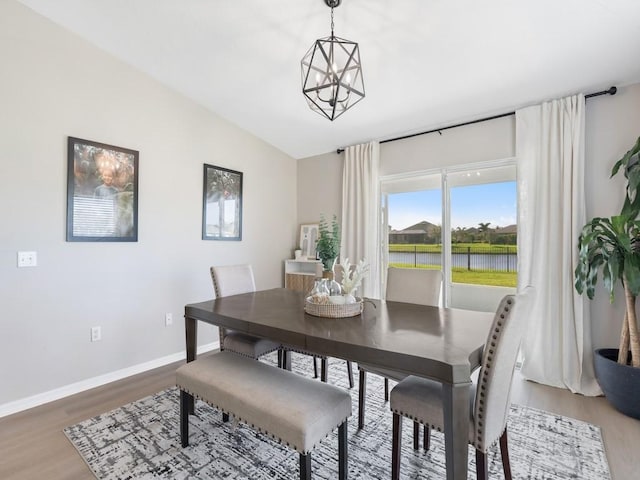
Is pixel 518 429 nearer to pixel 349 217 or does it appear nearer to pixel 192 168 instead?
pixel 349 217

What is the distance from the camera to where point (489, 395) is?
4.31ft

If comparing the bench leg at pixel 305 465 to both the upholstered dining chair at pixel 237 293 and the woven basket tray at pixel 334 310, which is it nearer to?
the woven basket tray at pixel 334 310

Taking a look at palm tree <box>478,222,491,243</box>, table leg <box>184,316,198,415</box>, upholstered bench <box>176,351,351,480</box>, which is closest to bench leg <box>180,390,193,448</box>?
upholstered bench <box>176,351,351,480</box>

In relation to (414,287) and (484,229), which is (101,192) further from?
(484,229)

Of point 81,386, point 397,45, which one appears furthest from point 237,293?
point 397,45

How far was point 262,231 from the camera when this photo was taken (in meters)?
4.35

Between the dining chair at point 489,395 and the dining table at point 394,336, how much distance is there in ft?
0.31

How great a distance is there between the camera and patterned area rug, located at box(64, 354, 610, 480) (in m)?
1.75

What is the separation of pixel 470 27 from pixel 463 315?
1.95 m

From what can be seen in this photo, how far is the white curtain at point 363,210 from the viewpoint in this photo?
13.1 feet

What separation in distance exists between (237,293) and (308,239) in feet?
6.60

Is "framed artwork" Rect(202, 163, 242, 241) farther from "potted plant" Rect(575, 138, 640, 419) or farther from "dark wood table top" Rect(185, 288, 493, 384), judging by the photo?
"potted plant" Rect(575, 138, 640, 419)

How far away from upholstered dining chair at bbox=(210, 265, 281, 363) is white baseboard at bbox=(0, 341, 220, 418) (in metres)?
1.11

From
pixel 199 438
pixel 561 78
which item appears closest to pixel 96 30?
pixel 199 438
